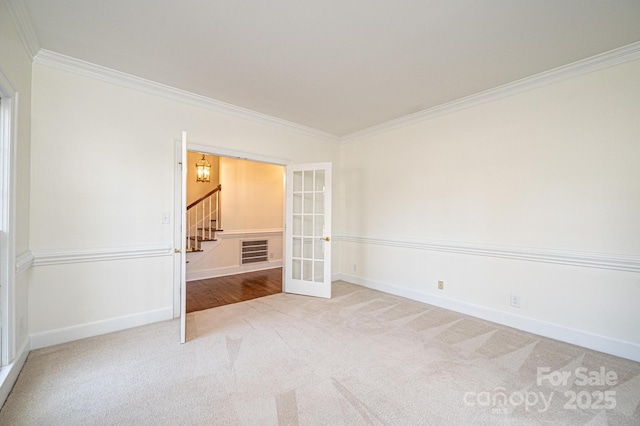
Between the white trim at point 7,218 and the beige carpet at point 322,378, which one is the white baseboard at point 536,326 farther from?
the white trim at point 7,218

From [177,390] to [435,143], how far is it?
3.92m

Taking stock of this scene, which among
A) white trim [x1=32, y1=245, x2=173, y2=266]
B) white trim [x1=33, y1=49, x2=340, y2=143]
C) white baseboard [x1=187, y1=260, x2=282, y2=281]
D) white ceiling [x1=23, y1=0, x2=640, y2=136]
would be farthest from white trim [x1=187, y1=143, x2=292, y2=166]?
white baseboard [x1=187, y1=260, x2=282, y2=281]

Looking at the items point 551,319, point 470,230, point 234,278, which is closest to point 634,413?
point 551,319

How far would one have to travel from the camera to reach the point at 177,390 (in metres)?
1.88

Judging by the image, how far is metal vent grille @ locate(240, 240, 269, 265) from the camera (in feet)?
19.0

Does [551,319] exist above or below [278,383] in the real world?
above

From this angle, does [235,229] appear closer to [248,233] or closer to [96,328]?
[248,233]

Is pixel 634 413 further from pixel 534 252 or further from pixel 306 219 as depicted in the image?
pixel 306 219

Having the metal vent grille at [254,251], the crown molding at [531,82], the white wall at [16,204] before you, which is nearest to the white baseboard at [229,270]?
the metal vent grille at [254,251]

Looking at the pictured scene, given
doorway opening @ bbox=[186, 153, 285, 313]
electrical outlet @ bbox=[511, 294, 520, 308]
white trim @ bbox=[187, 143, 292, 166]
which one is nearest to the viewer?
electrical outlet @ bbox=[511, 294, 520, 308]

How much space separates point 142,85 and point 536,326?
5.04 metres

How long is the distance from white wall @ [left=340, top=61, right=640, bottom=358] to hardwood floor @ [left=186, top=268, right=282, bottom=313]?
1.99m

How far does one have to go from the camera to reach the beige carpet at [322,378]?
65.5 inches

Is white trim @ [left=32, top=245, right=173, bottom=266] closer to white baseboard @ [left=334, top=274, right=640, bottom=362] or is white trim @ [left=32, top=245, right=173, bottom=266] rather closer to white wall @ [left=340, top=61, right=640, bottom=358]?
white wall @ [left=340, top=61, right=640, bottom=358]
